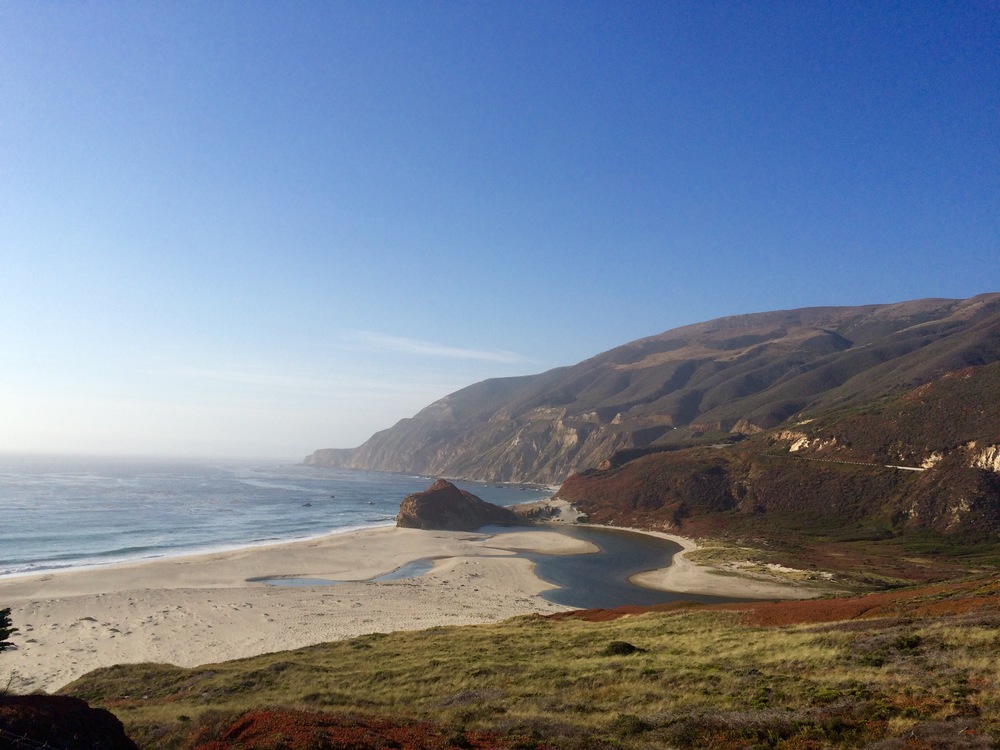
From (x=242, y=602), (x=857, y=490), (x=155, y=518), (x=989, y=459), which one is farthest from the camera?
(x=155, y=518)

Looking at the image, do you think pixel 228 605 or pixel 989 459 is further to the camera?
pixel 989 459

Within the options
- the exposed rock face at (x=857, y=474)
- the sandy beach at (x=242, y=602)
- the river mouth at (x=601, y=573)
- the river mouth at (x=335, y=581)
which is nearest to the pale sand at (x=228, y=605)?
the sandy beach at (x=242, y=602)

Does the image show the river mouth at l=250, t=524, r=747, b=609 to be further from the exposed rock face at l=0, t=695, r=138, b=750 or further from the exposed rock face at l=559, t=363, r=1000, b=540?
the exposed rock face at l=0, t=695, r=138, b=750

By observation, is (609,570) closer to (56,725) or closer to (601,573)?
(601,573)

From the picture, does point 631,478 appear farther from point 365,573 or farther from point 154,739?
point 154,739

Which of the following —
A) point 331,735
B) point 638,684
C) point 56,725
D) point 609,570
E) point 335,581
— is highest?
point 56,725

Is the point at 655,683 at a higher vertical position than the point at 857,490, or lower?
lower

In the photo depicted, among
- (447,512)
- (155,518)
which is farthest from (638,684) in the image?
(155,518)
